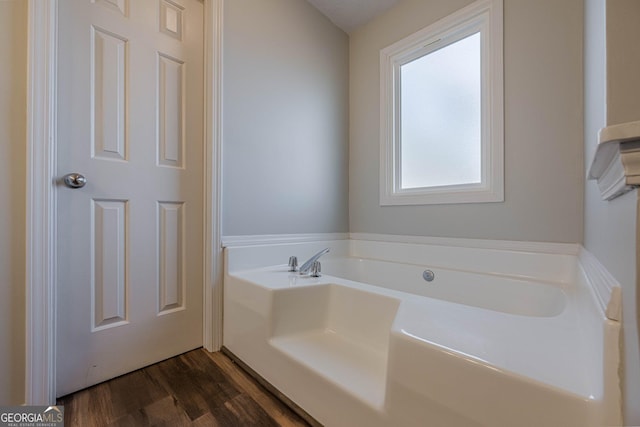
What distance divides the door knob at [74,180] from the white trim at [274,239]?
645 millimetres

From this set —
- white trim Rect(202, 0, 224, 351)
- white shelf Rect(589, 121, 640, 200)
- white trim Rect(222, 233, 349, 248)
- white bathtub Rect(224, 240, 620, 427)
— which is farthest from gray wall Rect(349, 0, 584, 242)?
white trim Rect(202, 0, 224, 351)

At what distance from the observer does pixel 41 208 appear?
97cm

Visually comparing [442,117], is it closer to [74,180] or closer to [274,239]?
[274,239]

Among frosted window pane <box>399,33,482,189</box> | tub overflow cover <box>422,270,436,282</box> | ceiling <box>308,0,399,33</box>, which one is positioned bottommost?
tub overflow cover <box>422,270,436,282</box>

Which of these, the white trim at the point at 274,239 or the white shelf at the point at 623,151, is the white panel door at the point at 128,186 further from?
the white shelf at the point at 623,151

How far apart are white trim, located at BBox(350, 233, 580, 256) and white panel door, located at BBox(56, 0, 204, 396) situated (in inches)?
49.6

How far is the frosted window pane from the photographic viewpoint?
1.58 m

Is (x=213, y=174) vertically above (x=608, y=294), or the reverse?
(x=213, y=174)

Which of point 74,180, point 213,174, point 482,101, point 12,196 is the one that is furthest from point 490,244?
point 12,196

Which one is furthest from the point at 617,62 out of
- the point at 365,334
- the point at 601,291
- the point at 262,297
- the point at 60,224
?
the point at 60,224

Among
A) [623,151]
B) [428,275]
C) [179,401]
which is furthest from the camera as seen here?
[428,275]

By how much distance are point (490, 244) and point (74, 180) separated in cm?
199

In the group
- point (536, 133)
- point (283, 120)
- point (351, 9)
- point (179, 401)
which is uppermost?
point (351, 9)

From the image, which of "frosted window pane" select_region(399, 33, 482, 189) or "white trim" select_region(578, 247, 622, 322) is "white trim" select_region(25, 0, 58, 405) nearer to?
"white trim" select_region(578, 247, 622, 322)
